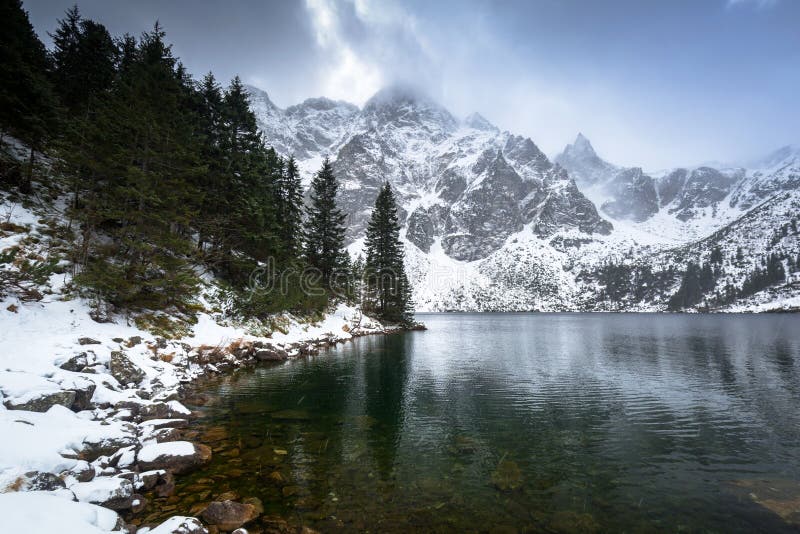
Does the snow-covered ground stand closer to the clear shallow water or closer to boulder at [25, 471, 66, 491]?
boulder at [25, 471, 66, 491]

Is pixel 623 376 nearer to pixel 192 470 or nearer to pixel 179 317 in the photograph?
pixel 192 470

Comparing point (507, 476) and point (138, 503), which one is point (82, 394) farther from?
point (507, 476)

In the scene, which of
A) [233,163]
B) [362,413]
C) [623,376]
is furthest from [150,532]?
[233,163]

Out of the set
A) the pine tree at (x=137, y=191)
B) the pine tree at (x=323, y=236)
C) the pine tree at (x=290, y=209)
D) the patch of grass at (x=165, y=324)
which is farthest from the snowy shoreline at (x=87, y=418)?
the pine tree at (x=323, y=236)

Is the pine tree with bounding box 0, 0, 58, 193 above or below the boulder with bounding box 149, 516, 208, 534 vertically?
above

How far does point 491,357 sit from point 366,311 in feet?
101

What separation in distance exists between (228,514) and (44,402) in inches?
327

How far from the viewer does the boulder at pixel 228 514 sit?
25.2 feet

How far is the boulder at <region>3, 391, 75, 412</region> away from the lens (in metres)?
10.4

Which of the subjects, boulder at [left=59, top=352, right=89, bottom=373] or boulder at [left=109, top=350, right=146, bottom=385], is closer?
boulder at [left=59, top=352, right=89, bottom=373]

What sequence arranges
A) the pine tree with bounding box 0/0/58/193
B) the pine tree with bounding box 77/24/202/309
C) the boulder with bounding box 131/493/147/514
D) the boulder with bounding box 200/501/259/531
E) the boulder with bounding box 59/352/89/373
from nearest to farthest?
1. the boulder with bounding box 200/501/259/531
2. the boulder with bounding box 131/493/147/514
3. the boulder with bounding box 59/352/89/373
4. the pine tree with bounding box 77/24/202/309
5. the pine tree with bounding box 0/0/58/193

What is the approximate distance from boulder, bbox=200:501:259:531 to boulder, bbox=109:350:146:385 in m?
11.1


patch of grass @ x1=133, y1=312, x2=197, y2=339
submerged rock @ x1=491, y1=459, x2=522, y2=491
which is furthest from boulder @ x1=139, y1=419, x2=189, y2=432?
submerged rock @ x1=491, y1=459, x2=522, y2=491

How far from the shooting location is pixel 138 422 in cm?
1287
